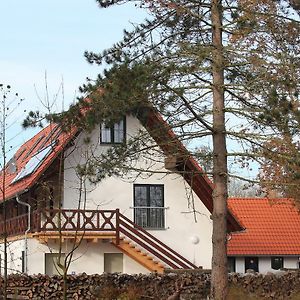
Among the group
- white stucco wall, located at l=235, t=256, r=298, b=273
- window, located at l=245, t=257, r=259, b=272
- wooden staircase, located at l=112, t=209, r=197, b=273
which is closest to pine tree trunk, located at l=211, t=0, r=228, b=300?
wooden staircase, located at l=112, t=209, r=197, b=273

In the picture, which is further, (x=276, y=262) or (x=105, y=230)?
(x=276, y=262)

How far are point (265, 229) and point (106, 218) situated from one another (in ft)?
47.3

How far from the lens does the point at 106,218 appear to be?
29.4m

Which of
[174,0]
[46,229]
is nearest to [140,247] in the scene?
[46,229]

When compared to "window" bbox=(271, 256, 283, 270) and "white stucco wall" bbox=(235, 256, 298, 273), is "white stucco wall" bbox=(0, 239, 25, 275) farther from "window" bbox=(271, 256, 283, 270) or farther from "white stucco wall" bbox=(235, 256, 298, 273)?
"window" bbox=(271, 256, 283, 270)

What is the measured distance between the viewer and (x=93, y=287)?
989 inches

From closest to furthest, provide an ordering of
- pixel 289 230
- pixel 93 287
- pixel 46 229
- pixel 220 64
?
pixel 220 64 < pixel 93 287 < pixel 46 229 < pixel 289 230

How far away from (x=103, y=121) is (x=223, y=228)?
4106 millimetres

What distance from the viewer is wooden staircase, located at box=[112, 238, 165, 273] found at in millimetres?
30078

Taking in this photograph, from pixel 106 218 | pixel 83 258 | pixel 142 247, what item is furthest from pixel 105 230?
pixel 142 247

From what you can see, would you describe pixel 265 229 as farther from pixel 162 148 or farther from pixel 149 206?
pixel 162 148

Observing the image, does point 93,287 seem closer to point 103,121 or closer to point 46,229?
point 46,229

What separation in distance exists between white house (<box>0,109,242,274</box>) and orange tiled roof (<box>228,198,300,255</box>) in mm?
6635

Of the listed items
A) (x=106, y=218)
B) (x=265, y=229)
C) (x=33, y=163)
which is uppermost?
(x=33, y=163)
